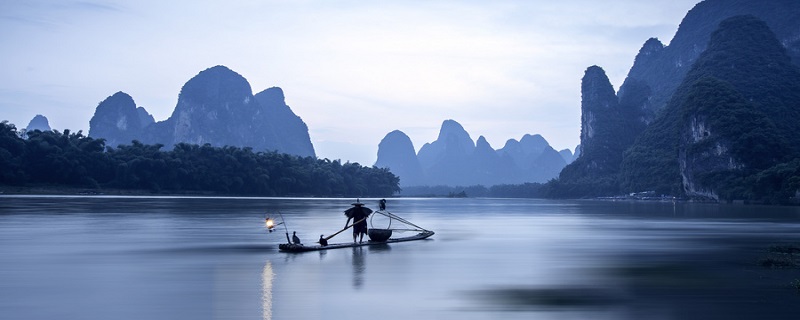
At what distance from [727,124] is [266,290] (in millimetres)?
125286

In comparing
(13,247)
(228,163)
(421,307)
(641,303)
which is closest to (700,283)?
(641,303)

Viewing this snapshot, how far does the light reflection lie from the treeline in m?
79.8

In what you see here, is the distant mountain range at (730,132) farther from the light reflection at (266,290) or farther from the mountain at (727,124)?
the light reflection at (266,290)

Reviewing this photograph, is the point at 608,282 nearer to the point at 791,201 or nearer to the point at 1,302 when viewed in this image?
the point at 1,302

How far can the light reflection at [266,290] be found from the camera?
40.7 feet

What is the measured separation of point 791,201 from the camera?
89000 mm

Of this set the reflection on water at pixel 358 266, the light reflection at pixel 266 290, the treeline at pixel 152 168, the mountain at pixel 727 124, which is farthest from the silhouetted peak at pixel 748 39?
the light reflection at pixel 266 290

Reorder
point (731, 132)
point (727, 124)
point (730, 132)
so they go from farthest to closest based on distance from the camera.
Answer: point (727, 124)
point (730, 132)
point (731, 132)

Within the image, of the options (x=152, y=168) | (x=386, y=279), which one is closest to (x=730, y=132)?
(x=152, y=168)

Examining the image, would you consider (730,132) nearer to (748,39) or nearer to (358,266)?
(748,39)

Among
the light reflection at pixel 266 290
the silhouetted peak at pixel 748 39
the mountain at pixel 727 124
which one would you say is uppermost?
the silhouetted peak at pixel 748 39

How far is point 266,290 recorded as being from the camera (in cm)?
1500

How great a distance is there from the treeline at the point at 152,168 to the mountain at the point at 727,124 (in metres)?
71.9

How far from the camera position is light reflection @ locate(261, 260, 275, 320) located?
40.7 feet
